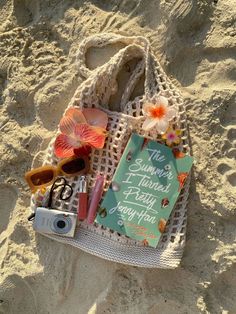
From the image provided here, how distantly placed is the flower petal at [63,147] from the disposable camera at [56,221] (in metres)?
0.15

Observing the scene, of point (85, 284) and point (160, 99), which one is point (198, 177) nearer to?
point (160, 99)

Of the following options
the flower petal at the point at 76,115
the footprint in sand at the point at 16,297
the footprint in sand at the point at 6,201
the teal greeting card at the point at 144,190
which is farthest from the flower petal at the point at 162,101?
the footprint in sand at the point at 16,297

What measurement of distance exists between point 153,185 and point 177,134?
149 millimetres

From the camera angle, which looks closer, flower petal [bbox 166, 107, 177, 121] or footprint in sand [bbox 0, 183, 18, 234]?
flower petal [bbox 166, 107, 177, 121]

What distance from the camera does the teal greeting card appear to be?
1286mm

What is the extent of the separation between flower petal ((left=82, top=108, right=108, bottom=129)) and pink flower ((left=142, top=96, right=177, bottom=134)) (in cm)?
11

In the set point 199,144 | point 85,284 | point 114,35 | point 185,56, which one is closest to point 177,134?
point 199,144

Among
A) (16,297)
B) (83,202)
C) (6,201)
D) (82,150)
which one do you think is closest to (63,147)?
(82,150)

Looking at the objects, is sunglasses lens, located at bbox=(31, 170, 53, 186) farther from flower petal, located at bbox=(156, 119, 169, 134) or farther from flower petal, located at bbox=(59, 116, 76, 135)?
flower petal, located at bbox=(156, 119, 169, 134)

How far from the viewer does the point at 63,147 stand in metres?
1.33

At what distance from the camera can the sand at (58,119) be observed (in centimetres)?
130

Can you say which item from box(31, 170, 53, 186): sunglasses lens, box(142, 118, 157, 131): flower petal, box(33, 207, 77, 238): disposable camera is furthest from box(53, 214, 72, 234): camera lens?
box(142, 118, 157, 131): flower petal

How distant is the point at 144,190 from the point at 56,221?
0.82ft

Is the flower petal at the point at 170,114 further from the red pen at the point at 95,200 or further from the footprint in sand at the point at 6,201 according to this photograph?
the footprint in sand at the point at 6,201
